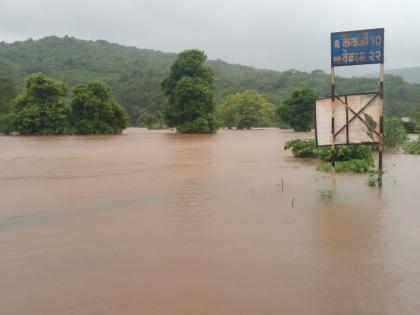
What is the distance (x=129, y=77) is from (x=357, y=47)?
57.8m

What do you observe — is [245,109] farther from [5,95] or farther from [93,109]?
[5,95]

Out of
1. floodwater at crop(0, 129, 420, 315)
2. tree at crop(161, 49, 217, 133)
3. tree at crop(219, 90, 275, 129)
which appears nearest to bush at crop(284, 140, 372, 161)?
floodwater at crop(0, 129, 420, 315)

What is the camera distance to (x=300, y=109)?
116ft

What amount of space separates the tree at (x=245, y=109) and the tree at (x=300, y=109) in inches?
352

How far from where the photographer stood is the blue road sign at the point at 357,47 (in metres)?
7.00

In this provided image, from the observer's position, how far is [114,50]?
306ft

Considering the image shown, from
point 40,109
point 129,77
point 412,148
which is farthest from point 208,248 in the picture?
point 129,77

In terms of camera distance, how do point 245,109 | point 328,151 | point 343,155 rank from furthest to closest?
1. point 245,109
2. point 328,151
3. point 343,155

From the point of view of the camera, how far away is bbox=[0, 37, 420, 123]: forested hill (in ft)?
180

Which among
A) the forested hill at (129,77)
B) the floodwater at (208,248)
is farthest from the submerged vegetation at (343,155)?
the forested hill at (129,77)

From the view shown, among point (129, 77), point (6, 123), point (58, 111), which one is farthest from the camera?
point (129, 77)

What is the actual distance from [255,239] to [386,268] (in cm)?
127

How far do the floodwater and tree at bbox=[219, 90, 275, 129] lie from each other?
1495 inches

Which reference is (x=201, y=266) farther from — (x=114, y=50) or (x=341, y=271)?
(x=114, y=50)
